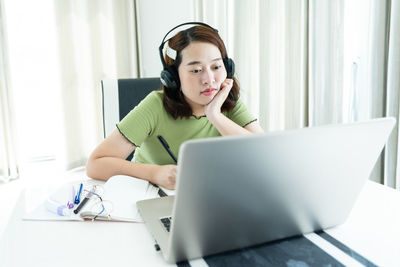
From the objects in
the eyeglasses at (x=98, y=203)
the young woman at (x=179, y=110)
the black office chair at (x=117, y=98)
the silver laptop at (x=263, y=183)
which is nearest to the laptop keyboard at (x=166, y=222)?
the silver laptop at (x=263, y=183)

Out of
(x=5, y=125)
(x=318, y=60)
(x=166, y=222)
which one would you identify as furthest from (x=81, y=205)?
(x=5, y=125)

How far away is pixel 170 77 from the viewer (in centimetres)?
121

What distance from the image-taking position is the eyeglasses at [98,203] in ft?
2.43

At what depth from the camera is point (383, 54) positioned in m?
1.56

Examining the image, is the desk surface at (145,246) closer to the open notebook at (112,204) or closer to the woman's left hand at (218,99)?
the open notebook at (112,204)

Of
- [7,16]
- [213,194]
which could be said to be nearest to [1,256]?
[213,194]

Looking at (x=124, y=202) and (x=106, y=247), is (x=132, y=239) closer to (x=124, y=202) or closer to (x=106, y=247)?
(x=106, y=247)

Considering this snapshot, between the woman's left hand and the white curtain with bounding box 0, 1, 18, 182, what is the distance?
2062 mm

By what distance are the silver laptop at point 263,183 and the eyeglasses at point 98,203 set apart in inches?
6.2

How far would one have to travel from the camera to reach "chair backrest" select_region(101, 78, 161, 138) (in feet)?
4.94

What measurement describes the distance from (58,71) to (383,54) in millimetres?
2309

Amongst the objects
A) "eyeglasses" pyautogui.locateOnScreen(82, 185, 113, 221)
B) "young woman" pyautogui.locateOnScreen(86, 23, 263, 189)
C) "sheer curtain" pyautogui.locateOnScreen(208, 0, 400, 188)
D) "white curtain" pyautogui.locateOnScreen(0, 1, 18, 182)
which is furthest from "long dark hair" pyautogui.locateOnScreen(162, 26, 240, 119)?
"white curtain" pyautogui.locateOnScreen(0, 1, 18, 182)

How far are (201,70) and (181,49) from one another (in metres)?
0.11

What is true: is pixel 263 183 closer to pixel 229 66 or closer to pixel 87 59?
pixel 229 66
